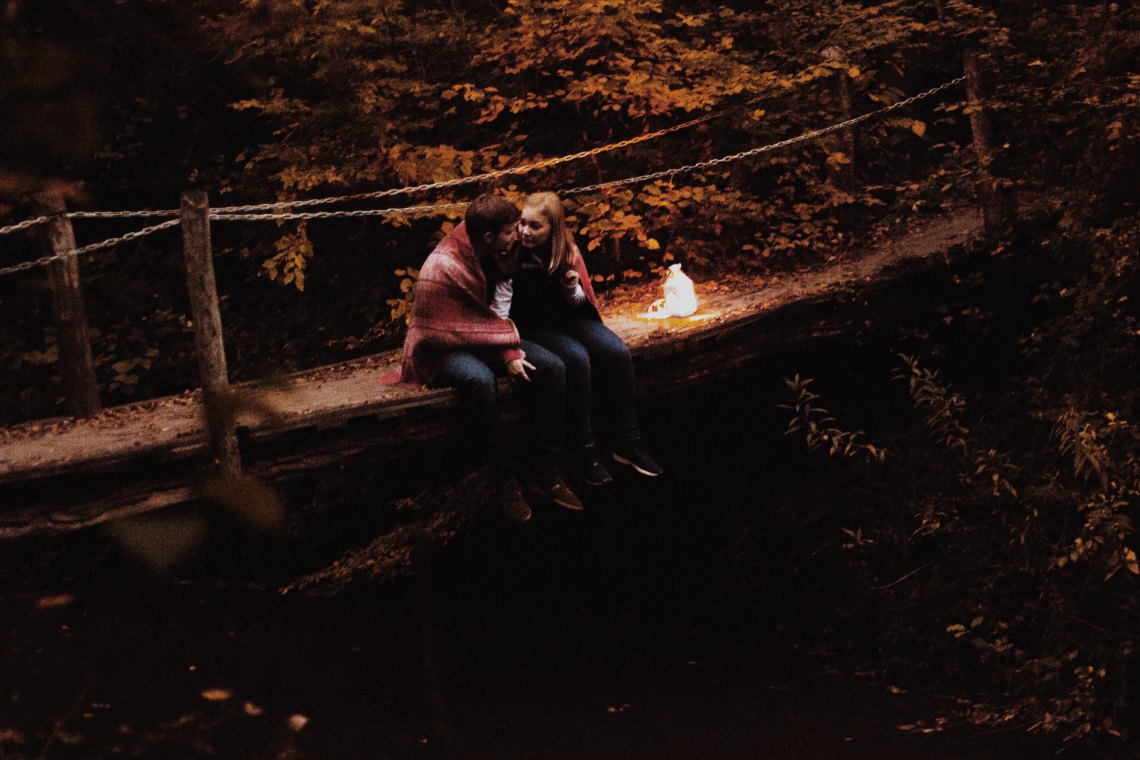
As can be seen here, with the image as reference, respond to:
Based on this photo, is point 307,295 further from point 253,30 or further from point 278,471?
point 253,30

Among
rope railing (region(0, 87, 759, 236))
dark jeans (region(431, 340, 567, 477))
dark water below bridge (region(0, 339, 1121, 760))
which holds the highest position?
rope railing (region(0, 87, 759, 236))

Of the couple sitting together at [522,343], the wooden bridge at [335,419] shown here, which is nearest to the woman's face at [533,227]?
the couple sitting together at [522,343]

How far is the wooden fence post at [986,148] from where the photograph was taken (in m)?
6.32

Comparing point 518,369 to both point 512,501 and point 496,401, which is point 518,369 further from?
point 512,501

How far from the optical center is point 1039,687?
5.01 metres

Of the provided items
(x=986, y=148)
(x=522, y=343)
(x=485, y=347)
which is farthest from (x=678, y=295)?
(x=986, y=148)

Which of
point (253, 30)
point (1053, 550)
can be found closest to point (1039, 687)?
Result: point (1053, 550)

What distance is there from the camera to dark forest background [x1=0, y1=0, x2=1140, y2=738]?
5.28 m

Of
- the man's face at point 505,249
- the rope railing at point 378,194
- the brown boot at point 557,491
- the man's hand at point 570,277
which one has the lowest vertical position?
the brown boot at point 557,491

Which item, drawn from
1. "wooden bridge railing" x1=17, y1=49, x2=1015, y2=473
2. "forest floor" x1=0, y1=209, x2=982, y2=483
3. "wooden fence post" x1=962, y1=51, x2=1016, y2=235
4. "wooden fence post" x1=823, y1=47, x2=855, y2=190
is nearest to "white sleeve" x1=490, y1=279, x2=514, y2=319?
"forest floor" x1=0, y1=209, x2=982, y2=483

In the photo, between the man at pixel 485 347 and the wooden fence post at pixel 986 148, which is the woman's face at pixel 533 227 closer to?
the man at pixel 485 347

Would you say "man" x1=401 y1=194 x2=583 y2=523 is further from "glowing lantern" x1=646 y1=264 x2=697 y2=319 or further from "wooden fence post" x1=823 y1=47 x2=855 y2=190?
"wooden fence post" x1=823 y1=47 x2=855 y2=190

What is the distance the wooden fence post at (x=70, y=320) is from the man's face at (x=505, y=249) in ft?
5.60

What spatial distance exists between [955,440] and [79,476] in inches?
173
